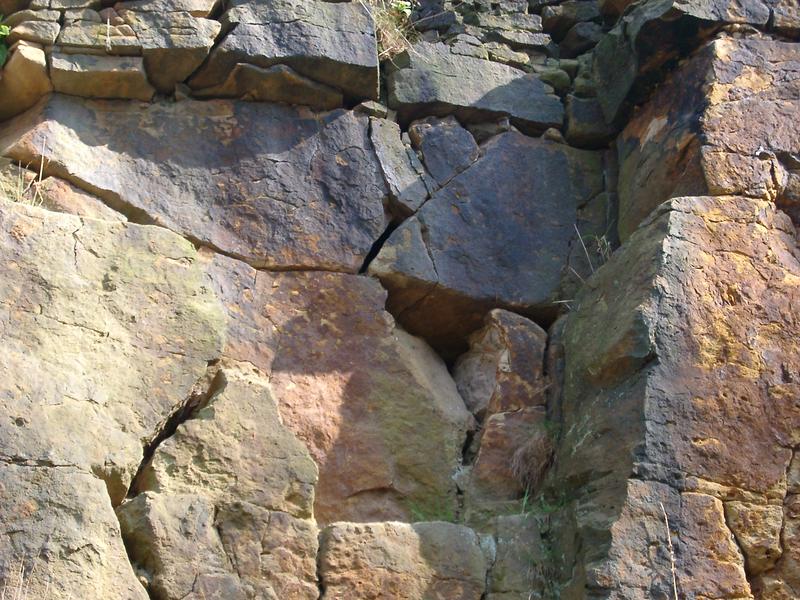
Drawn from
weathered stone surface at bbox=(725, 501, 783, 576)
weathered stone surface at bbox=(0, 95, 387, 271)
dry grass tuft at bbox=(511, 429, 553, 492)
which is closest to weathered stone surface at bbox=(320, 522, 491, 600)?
dry grass tuft at bbox=(511, 429, 553, 492)

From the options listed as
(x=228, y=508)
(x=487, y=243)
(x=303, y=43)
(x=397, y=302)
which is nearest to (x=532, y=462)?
(x=397, y=302)

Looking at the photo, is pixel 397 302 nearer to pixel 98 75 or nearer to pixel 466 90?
pixel 466 90

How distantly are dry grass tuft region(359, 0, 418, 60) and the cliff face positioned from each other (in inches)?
1.1

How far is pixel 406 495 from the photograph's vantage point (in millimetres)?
5305

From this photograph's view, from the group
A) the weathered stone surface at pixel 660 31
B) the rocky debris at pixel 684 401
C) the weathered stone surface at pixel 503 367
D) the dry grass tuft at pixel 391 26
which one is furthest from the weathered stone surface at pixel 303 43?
the rocky debris at pixel 684 401

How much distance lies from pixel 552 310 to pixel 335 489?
1411mm

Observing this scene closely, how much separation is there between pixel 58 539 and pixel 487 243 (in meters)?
2.59

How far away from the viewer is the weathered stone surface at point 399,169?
5871 mm

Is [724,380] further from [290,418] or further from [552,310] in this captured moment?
→ [290,418]

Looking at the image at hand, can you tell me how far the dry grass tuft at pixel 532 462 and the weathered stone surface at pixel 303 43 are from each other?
194 centimetres

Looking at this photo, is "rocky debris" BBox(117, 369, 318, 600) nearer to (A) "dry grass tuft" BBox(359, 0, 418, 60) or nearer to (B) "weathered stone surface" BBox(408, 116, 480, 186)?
(B) "weathered stone surface" BBox(408, 116, 480, 186)

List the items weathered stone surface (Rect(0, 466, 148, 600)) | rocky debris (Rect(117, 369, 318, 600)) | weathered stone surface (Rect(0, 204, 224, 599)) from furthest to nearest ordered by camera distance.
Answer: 1. rocky debris (Rect(117, 369, 318, 600))
2. weathered stone surface (Rect(0, 204, 224, 599))
3. weathered stone surface (Rect(0, 466, 148, 600))

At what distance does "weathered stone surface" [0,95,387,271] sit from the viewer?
5508 mm

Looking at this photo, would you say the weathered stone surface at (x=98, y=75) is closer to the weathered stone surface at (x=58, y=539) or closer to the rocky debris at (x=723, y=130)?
the weathered stone surface at (x=58, y=539)
